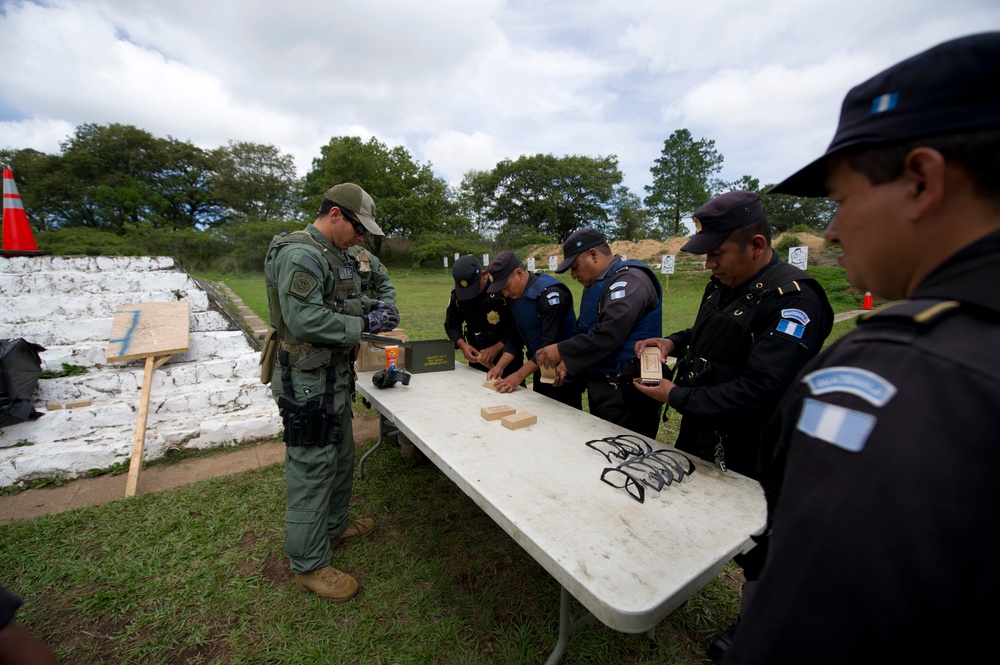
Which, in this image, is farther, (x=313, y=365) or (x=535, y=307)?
(x=535, y=307)

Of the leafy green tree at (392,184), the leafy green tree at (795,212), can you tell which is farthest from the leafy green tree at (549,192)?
the leafy green tree at (795,212)

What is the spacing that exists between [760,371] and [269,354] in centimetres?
246

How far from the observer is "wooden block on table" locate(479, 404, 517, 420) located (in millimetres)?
2258

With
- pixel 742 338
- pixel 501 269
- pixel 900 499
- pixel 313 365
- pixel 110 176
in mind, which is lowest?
pixel 313 365

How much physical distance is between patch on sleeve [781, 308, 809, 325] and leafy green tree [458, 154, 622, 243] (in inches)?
1418

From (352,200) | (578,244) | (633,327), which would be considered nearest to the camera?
(352,200)

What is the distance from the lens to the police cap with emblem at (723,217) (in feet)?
5.95

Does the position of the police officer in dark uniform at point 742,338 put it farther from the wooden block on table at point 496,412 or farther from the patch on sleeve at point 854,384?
the patch on sleeve at point 854,384

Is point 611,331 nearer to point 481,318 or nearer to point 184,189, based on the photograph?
point 481,318

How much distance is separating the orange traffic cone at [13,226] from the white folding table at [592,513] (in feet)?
23.4

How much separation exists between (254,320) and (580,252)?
7.75 m

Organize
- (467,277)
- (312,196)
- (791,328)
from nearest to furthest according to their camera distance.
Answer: (791,328) < (467,277) < (312,196)

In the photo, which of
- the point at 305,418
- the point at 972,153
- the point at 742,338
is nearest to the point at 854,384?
the point at 972,153

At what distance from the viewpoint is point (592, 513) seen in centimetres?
140
